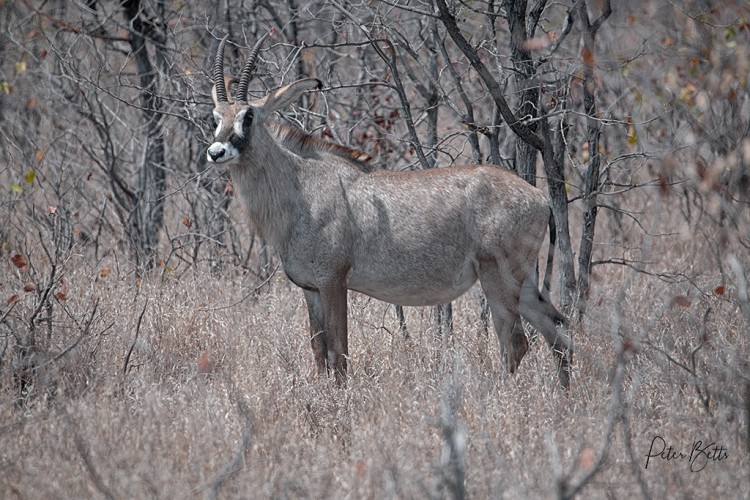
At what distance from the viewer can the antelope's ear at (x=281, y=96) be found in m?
7.07

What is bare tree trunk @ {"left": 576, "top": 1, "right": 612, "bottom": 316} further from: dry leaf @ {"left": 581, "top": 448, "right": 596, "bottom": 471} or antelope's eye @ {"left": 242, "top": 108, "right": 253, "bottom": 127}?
antelope's eye @ {"left": 242, "top": 108, "right": 253, "bottom": 127}

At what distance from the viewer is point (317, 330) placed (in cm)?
709

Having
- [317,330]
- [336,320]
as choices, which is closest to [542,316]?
[336,320]

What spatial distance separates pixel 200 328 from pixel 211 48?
11.3 feet

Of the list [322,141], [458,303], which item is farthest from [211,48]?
[458,303]

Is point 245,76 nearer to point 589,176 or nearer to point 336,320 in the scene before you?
point 336,320

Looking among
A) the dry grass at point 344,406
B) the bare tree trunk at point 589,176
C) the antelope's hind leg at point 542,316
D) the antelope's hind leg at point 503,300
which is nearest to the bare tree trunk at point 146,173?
the dry grass at point 344,406

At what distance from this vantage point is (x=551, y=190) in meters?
7.32

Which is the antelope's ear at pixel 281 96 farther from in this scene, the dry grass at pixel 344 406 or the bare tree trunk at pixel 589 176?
the bare tree trunk at pixel 589 176

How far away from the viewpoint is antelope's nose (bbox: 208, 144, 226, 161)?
21.6 ft
